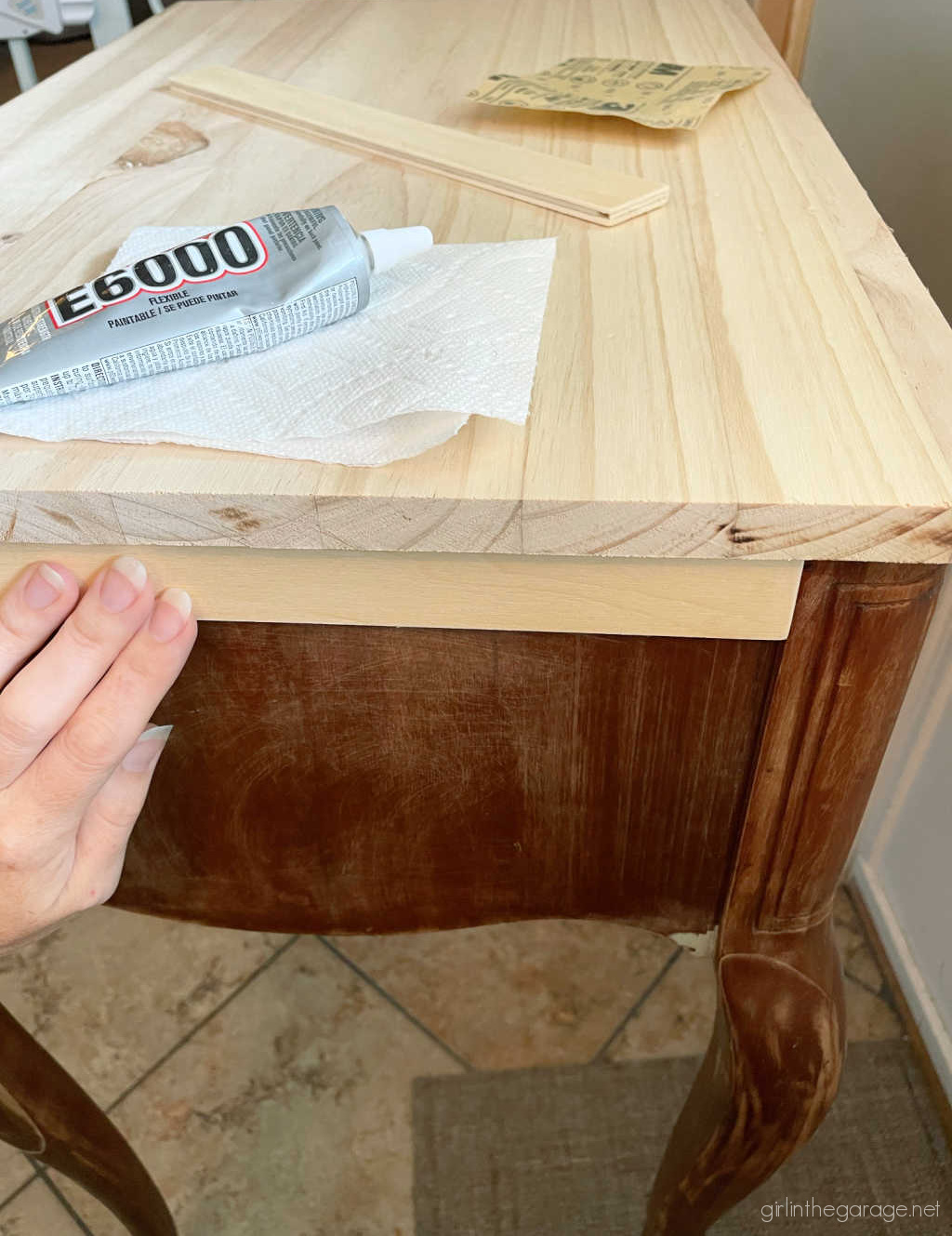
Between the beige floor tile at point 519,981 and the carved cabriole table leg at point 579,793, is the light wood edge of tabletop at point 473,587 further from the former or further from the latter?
the beige floor tile at point 519,981

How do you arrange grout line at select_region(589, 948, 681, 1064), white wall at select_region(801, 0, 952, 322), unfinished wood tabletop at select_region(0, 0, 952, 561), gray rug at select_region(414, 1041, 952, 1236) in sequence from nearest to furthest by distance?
1. unfinished wood tabletop at select_region(0, 0, 952, 561)
2. white wall at select_region(801, 0, 952, 322)
3. gray rug at select_region(414, 1041, 952, 1236)
4. grout line at select_region(589, 948, 681, 1064)

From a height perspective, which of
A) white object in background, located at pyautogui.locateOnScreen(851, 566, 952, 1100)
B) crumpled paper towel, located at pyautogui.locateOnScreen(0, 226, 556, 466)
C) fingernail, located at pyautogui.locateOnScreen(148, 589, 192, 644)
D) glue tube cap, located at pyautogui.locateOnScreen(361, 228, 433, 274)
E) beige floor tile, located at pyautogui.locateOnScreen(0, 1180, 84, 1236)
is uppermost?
glue tube cap, located at pyautogui.locateOnScreen(361, 228, 433, 274)

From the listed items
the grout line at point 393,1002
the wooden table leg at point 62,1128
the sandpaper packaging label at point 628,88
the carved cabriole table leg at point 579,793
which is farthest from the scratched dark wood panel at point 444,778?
the grout line at point 393,1002

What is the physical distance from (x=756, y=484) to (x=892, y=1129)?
698 millimetres

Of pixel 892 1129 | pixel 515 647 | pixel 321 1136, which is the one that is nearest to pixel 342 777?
pixel 515 647

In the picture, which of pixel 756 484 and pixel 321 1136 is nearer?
pixel 756 484

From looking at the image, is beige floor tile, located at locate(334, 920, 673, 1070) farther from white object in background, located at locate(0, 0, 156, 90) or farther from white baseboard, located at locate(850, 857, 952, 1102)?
white object in background, located at locate(0, 0, 156, 90)

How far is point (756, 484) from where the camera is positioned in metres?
0.28

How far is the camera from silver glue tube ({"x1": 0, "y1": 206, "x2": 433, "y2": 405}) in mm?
324

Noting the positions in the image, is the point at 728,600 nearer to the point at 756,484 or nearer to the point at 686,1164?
the point at 756,484

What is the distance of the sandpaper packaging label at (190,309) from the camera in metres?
0.32

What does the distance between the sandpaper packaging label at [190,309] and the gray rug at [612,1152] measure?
0.66 metres

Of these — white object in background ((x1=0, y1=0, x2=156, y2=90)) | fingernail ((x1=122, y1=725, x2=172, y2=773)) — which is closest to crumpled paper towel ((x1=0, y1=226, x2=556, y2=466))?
fingernail ((x1=122, y1=725, x2=172, y2=773))

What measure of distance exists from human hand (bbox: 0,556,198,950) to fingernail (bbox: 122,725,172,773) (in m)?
0.02
